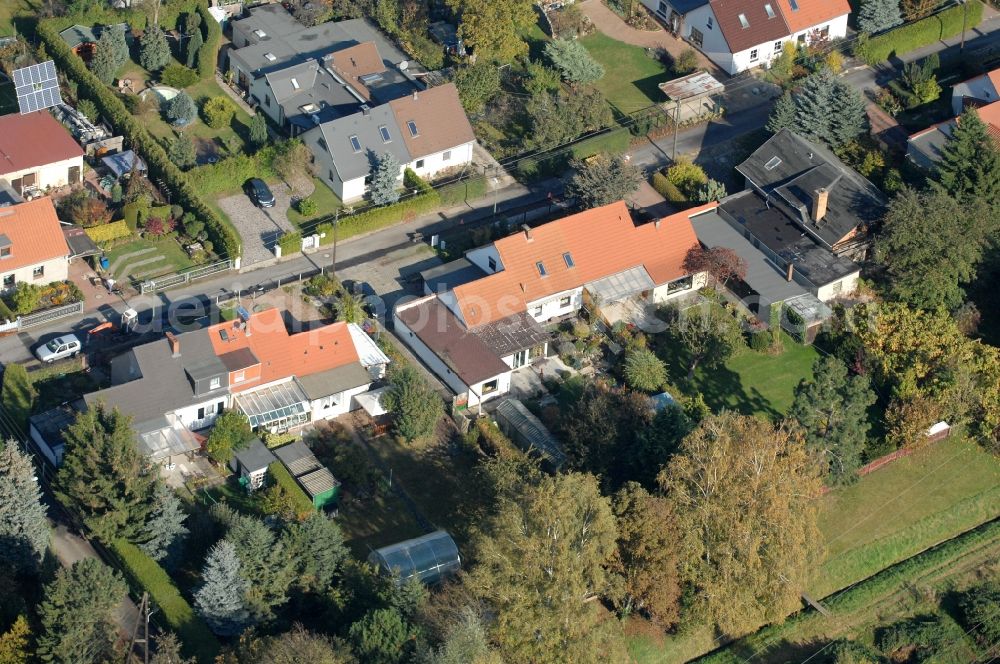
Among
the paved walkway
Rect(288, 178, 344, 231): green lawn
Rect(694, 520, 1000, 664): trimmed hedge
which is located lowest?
Rect(694, 520, 1000, 664): trimmed hedge

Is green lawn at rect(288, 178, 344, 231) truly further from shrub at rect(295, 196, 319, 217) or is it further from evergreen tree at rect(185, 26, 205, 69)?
evergreen tree at rect(185, 26, 205, 69)

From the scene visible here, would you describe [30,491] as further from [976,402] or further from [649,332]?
[976,402]

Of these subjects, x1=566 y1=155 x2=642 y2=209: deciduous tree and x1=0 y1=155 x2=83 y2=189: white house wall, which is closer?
x1=0 y1=155 x2=83 y2=189: white house wall

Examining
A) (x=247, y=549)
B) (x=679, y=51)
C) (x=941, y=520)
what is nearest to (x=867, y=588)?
(x=941, y=520)

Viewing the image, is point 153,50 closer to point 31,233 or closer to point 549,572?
point 31,233

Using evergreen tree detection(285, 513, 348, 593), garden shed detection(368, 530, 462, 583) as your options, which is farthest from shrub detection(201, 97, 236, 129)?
evergreen tree detection(285, 513, 348, 593)

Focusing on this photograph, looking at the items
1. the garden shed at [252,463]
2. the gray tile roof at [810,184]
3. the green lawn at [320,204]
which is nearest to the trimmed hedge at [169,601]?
the garden shed at [252,463]
